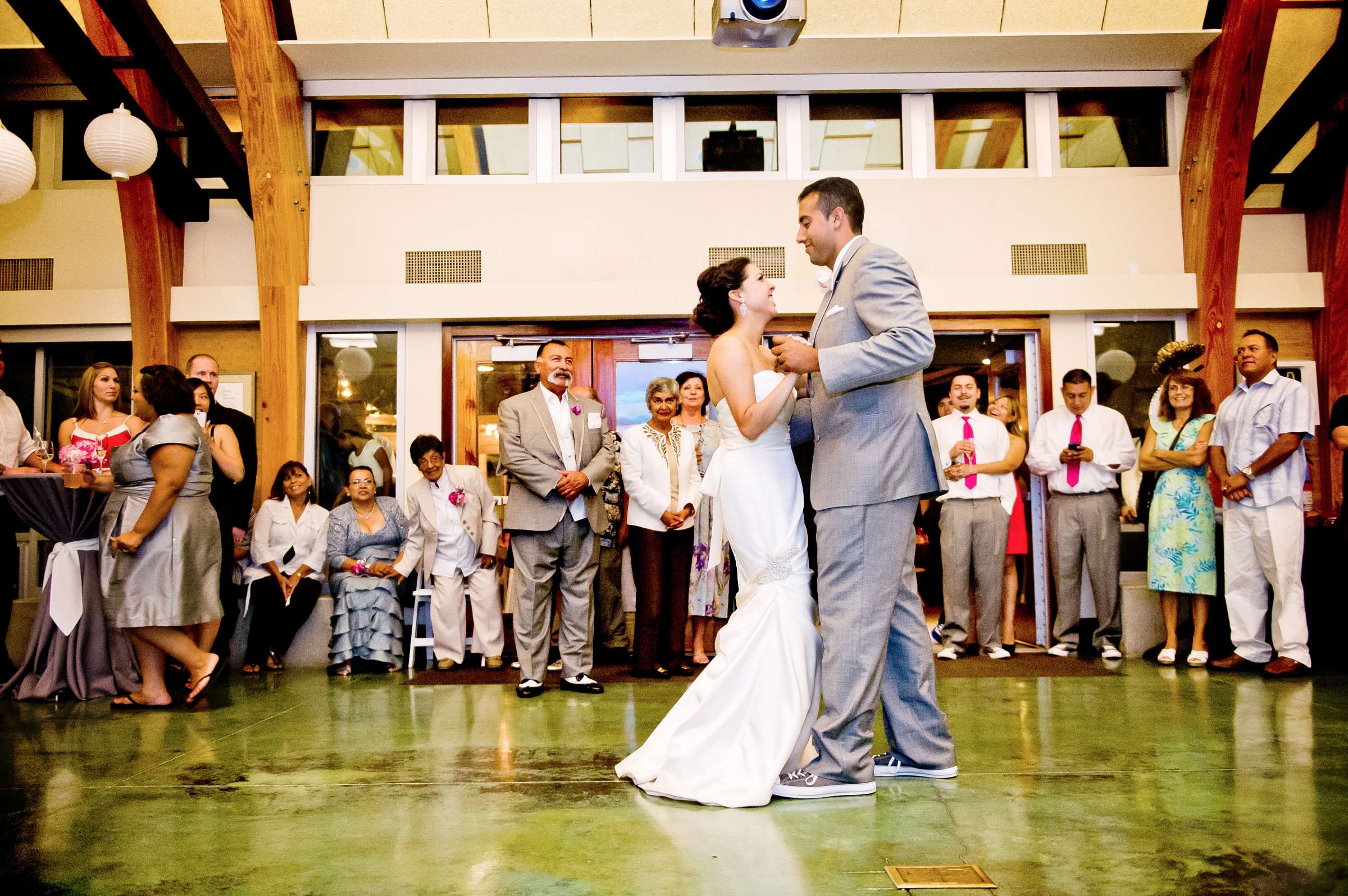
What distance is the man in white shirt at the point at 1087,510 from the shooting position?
5973 millimetres

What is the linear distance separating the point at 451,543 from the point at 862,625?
12.2ft

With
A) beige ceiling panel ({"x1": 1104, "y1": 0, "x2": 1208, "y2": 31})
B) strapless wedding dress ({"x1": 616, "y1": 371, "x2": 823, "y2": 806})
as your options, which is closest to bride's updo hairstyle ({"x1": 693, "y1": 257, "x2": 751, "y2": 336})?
strapless wedding dress ({"x1": 616, "y1": 371, "x2": 823, "y2": 806})

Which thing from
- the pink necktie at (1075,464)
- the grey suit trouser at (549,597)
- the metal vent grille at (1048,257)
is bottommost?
the grey suit trouser at (549,597)

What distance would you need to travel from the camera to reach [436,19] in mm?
6383

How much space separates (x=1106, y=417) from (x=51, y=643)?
610 cm

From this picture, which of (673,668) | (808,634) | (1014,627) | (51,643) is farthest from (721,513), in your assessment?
(1014,627)

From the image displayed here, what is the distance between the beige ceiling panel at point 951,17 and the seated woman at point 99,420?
17.2ft

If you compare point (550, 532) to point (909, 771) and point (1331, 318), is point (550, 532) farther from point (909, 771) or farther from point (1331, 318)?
point (1331, 318)

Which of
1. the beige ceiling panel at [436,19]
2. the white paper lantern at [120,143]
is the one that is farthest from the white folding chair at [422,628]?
the beige ceiling panel at [436,19]

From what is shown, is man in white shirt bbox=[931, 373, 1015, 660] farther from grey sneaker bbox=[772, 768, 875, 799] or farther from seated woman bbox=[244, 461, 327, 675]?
seated woman bbox=[244, 461, 327, 675]

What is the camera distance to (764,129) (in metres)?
7.09

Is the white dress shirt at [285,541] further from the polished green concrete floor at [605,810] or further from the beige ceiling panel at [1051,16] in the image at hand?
the beige ceiling panel at [1051,16]

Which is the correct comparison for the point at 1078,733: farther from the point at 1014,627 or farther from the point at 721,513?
the point at 1014,627

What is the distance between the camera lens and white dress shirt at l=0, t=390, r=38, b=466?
5.37 metres
